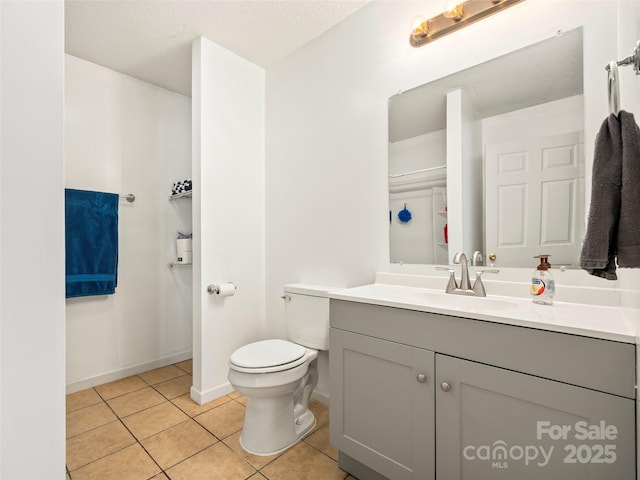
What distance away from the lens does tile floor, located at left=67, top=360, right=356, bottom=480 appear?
4.76ft

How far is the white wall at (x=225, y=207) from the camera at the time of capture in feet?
6.96

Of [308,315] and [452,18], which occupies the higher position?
[452,18]

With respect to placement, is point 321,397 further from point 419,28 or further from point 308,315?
point 419,28

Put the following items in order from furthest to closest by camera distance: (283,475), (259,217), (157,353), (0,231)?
1. (157,353)
2. (259,217)
3. (283,475)
4. (0,231)

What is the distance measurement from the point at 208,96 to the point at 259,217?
91 centimetres

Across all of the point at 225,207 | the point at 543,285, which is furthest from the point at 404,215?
the point at 225,207

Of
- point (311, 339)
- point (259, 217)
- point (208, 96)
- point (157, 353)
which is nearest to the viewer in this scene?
→ point (311, 339)

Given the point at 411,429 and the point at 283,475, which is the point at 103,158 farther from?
the point at 411,429

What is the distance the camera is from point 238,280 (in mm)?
2324

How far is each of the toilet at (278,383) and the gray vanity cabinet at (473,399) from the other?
287 millimetres

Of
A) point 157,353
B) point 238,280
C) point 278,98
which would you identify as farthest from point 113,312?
point 278,98

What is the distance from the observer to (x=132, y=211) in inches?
100

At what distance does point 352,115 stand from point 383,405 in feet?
5.21

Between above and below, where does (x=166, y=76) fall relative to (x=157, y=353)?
above
